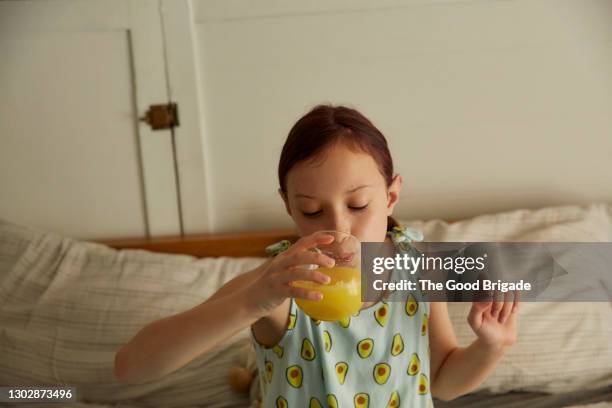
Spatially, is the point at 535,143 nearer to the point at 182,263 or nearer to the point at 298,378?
the point at 182,263

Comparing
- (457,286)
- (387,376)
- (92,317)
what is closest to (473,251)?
(457,286)

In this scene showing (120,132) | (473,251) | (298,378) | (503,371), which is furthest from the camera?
(120,132)

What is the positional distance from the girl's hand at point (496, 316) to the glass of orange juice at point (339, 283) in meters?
0.16

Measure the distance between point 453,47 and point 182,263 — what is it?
0.79 metres

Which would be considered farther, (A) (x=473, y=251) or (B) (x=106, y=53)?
(B) (x=106, y=53)

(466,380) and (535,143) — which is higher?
(535,143)

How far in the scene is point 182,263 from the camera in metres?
1.43

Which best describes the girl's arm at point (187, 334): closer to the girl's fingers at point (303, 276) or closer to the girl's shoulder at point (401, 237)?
the girl's fingers at point (303, 276)

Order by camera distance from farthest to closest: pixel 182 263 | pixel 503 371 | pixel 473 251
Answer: pixel 182 263 → pixel 503 371 → pixel 473 251

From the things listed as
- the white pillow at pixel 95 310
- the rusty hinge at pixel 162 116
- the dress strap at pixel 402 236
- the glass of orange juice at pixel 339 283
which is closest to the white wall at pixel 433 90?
the rusty hinge at pixel 162 116

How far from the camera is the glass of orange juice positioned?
643mm

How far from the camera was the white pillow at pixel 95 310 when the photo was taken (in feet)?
4.16

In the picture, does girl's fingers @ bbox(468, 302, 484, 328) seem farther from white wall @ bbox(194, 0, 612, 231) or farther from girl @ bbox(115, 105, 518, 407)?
white wall @ bbox(194, 0, 612, 231)

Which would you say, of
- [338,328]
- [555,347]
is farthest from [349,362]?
[555,347]
